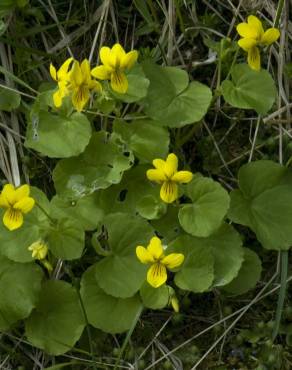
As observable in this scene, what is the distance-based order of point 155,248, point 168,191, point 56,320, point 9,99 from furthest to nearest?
point 9,99
point 56,320
point 168,191
point 155,248

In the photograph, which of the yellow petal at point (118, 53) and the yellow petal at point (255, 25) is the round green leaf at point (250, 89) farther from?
the yellow petal at point (118, 53)

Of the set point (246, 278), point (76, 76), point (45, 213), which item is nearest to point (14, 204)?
point (45, 213)

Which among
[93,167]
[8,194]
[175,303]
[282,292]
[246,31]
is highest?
[246,31]

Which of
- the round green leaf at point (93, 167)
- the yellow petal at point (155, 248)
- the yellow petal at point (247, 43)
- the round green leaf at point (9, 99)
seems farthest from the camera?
the round green leaf at point (9, 99)

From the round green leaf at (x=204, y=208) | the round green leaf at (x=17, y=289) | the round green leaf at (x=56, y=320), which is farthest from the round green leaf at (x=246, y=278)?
the round green leaf at (x=17, y=289)

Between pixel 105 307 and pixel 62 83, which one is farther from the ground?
pixel 62 83

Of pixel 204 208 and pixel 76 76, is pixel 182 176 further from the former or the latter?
pixel 76 76
